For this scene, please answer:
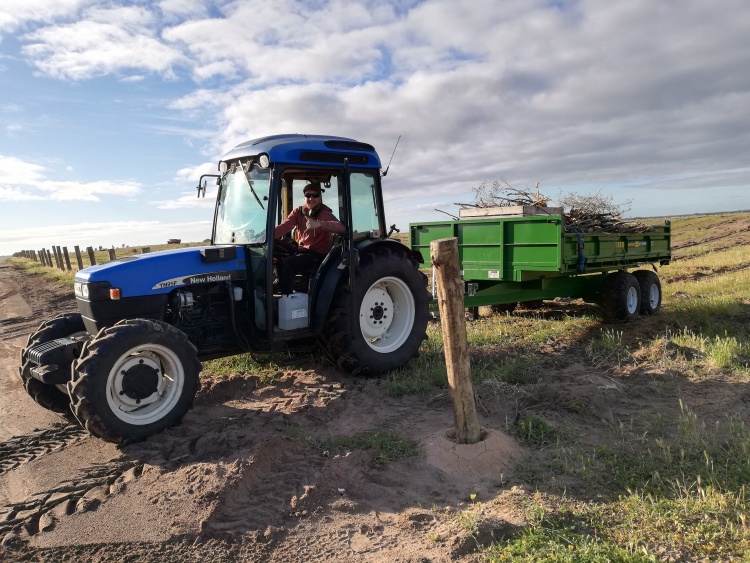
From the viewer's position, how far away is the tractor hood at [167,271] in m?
4.73

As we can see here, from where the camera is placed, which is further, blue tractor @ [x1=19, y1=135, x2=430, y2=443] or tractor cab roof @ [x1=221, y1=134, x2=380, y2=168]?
tractor cab roof @ [x1=221, y1=134, x2=380, y2=168]

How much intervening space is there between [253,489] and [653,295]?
8.03 metres

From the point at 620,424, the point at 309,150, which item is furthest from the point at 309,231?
the point at 620,424

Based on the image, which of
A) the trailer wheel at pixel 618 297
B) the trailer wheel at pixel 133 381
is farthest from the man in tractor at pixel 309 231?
the trailer wheel at pixel 618 297

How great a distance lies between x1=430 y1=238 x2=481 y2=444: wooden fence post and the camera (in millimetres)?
4035

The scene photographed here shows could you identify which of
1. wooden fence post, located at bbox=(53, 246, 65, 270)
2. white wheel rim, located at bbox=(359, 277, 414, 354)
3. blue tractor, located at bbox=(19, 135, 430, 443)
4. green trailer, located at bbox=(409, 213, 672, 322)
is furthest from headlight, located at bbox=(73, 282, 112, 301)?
wooden fence post, located at bbox=(53, 246, 65, 270)

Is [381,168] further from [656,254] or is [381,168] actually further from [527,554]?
[656,254]

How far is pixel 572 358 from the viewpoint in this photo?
6.71 m

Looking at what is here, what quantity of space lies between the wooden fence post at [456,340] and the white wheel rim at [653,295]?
646 centimetres

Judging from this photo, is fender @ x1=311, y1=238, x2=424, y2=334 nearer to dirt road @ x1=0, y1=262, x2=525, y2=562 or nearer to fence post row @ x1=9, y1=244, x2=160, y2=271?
dirt road @ x1=0, y1=262, x2=525, y2=562

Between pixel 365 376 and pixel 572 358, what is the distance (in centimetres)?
251

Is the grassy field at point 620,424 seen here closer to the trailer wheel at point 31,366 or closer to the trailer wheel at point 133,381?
the trailer wheel at point 31,366

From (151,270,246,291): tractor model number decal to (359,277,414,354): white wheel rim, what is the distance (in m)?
1.35

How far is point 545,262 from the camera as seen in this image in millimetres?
7789
